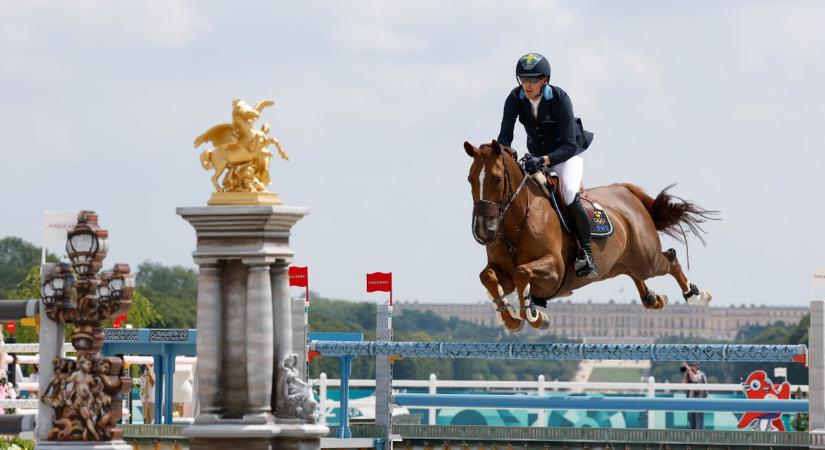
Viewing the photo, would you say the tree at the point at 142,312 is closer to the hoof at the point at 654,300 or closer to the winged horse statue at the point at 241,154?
the hoof at the point at 654,300

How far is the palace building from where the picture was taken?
181125mm

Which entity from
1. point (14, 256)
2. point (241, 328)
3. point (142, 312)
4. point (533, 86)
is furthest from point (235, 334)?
point (14, 256)

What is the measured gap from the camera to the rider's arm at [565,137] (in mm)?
12812

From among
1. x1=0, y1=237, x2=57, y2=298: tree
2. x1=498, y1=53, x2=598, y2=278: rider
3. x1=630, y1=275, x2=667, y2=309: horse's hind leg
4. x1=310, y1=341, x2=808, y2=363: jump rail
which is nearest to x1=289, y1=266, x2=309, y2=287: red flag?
x1=310, y1=341, x2=808, y2=363: jump rail

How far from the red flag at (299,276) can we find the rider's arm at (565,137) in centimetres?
483

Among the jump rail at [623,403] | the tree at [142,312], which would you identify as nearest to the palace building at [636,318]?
the tree at [142,312]

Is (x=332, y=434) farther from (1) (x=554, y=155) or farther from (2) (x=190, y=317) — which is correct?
(2) (x=190, y=317)

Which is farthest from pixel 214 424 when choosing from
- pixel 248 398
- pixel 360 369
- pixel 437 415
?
pixel 360 369

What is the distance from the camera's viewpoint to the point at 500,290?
12281 mm

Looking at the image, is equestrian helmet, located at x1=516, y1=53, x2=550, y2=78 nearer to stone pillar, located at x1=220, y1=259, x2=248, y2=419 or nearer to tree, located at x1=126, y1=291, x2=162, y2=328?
stone pillar, located at x1=220, y1=259, x2=248, y2=419

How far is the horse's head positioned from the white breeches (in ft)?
2.13

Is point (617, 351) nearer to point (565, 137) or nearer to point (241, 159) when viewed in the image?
point (565, 137)

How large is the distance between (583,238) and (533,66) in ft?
4.06

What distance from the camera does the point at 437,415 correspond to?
26.6m
